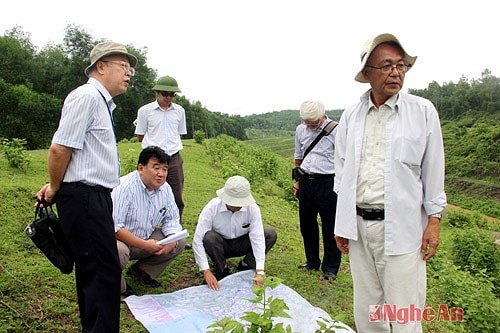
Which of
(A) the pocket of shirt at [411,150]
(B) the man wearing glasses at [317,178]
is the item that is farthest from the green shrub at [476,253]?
(A) the pocket of shirt at [411,150]

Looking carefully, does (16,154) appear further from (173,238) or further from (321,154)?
(321,154)

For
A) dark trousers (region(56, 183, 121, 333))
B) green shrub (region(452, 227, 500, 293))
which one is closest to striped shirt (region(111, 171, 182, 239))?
dark trousers (region(56, 183, 121, 333))

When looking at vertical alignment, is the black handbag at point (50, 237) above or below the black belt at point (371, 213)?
below

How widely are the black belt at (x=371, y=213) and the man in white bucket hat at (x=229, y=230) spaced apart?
4.73ft

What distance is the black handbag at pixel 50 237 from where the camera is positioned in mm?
2441

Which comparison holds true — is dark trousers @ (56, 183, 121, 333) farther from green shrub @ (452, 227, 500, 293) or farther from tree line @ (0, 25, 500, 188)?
tree line @ (0, 25, 500, 188)

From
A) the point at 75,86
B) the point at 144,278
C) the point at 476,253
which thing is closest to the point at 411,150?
the point at 144,278

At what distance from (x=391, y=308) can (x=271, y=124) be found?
305ft

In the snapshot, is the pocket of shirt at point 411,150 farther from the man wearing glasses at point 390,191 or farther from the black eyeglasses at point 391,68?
the black eyeglasses at point 391,68

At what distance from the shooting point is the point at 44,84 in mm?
33656

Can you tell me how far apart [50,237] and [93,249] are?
0.33m

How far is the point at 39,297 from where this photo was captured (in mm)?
3242

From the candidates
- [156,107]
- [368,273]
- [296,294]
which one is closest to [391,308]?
[368,273]

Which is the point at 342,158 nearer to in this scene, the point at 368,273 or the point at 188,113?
the point at 368,273
